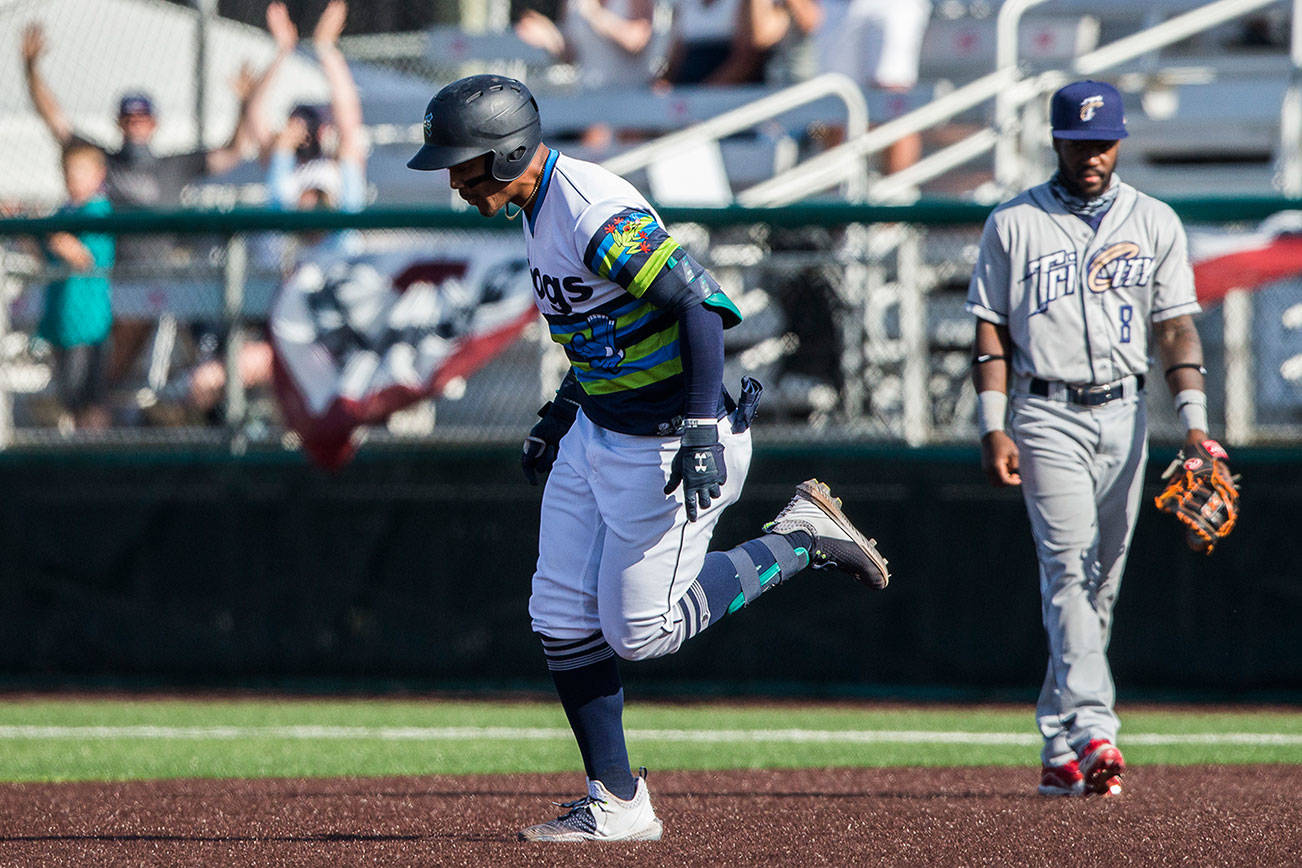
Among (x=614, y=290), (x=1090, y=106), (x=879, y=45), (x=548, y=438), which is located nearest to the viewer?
(x=614, y=290)

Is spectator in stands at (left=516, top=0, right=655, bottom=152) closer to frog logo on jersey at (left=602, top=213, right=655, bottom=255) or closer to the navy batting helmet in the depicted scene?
the navy batting helmet

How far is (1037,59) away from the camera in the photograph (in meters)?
11.8

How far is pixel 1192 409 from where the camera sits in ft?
18.5

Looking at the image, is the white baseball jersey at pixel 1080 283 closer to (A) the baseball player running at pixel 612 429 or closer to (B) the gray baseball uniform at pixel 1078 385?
(B) the gray baseball uniform at pixel 1078 385

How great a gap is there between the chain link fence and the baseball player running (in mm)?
3579

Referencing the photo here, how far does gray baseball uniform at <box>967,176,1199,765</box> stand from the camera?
5625mm

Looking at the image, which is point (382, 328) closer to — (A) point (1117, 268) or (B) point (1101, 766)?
(A) point (1117, 268)

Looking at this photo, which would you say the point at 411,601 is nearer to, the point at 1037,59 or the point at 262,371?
the point at 262,371

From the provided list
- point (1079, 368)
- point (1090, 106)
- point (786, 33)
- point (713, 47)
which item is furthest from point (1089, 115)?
point (713, 47)

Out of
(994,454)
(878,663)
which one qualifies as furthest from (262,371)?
(994,454)

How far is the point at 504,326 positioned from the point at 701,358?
4209mm

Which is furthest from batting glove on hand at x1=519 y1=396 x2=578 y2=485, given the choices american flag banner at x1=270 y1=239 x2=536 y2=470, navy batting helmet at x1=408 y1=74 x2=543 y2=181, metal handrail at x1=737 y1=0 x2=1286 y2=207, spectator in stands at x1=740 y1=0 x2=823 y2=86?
spectator in stands at x1=740 y1=0 x2=823 y2=86

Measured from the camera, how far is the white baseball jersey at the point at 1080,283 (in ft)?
18.5

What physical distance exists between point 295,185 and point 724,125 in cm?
262
